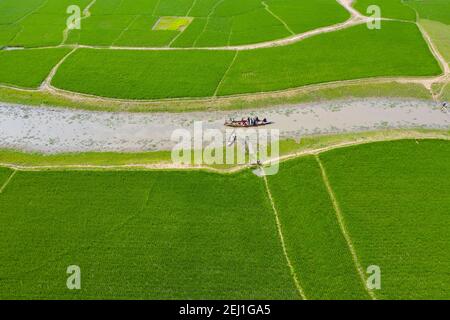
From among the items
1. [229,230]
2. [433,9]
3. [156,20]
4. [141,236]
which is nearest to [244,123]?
[229,230]

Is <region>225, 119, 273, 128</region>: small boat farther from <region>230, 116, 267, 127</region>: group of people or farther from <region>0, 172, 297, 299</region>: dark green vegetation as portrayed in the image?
<region>0, 172, 297, 299</region>: dark green vegetation

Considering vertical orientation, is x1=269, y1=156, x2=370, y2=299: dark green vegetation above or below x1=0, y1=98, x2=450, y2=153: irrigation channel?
below

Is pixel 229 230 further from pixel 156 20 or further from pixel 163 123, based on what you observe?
pixel 156 20

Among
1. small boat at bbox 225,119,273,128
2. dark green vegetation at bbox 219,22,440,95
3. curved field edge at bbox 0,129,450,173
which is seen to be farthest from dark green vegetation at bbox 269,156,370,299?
dark green vegetation at bbox 219,22,440,95

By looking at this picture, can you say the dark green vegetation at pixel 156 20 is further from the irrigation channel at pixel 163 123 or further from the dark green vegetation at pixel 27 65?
the irrigation channel at pixel 163 123

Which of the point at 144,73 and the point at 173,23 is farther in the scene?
the point at 173,23

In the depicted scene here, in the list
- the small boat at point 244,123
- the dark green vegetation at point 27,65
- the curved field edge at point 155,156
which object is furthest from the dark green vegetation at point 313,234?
the dark green vegetation at point 27,65
